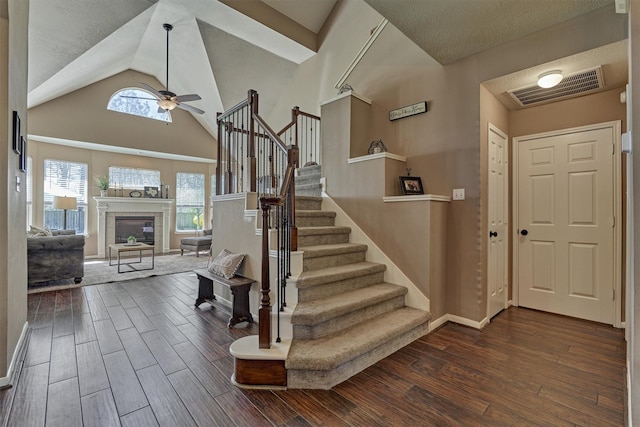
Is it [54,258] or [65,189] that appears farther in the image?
[65,189]

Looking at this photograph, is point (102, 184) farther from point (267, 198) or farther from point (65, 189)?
point (267, 198)

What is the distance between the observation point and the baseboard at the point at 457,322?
2902 mm

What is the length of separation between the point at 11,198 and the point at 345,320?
2.62 metres

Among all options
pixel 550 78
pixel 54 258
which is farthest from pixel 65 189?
pixel 550 78

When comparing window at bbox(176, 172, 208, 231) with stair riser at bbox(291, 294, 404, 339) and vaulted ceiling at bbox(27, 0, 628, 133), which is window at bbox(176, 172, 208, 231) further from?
stair riser at bbox(291, 294, 404, 339)

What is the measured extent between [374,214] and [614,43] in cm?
240

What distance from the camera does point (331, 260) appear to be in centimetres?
304

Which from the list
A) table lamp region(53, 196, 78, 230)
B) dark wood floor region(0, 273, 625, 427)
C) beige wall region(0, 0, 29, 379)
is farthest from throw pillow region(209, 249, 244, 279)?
table lamp region(53, 196, 78, 230)

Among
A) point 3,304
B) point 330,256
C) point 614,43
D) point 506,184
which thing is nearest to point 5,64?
point 3,304

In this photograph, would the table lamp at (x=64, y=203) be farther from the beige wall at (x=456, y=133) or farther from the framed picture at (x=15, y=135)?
the beige wall at (x=456, y=133)

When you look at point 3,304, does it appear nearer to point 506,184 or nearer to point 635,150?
point 635,150

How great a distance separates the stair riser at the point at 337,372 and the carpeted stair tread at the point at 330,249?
1.00 meters

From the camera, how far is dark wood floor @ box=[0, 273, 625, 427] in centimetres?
164

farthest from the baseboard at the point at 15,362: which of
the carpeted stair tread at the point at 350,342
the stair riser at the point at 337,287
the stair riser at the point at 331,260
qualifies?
the stair riser at the point at 331,260
